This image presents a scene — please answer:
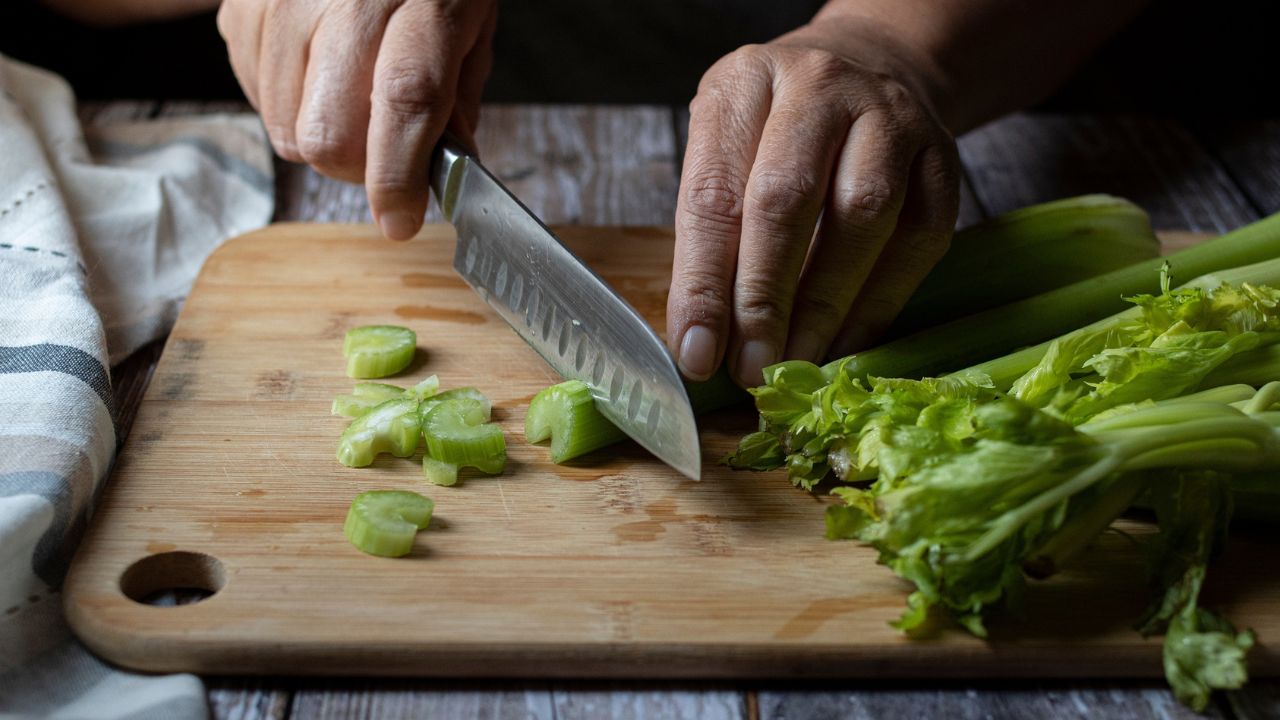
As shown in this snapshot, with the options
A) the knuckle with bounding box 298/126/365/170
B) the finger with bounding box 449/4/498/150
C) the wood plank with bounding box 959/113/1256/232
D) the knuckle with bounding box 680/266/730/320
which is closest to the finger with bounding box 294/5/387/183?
the knuckle with bounding box 298/126/365/170

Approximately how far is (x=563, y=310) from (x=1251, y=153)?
2355 millimetres

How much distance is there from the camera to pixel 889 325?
229cm

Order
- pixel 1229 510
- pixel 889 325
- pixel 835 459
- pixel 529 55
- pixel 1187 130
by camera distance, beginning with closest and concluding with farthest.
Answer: pixel 1229 510, pixel 835 459, pixel 889 325, pixel 1187 130, pixel 529 55

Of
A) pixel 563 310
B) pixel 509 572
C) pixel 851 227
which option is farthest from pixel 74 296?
pixel 851 227

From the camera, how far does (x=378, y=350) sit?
2275 millimetres

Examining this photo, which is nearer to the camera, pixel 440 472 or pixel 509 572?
pixel 509 572

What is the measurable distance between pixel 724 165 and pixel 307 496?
Result: 0.91m

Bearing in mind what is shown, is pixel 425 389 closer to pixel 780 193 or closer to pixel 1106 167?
pixel 780 193

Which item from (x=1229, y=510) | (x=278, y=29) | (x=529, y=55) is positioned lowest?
(x=529, y=55)

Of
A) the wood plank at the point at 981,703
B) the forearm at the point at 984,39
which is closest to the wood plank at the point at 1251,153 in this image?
the forearm at the point at 984,39

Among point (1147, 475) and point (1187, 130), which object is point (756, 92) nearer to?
point (1147, 475)

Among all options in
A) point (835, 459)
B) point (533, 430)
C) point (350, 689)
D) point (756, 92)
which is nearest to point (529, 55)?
point (756, 92)

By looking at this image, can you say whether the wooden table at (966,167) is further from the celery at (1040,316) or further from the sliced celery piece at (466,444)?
the celery at (1040,316)

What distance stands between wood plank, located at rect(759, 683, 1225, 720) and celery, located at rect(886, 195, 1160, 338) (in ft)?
2.85
